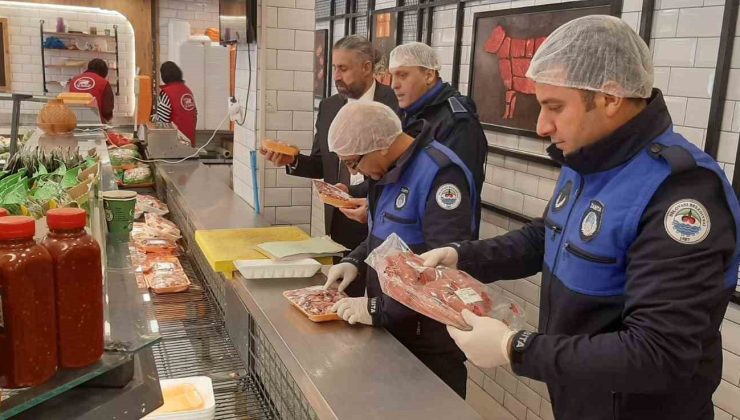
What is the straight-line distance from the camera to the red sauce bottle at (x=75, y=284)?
1.06 m

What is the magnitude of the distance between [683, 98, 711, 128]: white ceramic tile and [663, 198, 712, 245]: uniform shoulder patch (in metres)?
1.52

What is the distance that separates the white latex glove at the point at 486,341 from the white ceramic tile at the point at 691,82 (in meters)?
1.71

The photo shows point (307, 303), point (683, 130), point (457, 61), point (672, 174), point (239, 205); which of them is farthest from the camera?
point (457, 61)

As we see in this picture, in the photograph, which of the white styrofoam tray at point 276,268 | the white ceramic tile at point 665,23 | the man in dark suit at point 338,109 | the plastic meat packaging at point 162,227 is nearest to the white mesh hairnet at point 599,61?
the white styrofoam tray at point 276,268

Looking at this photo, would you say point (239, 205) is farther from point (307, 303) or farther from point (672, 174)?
point (672, 174)

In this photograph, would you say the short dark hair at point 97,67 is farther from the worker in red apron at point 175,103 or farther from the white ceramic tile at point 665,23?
the white ceramic tile at point 665,23

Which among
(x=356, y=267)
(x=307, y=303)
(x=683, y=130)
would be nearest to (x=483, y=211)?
(x=683, y=130)

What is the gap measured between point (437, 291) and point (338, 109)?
2.19 meters

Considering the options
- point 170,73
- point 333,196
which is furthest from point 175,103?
point 333,196

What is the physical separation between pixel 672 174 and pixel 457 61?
2.97m

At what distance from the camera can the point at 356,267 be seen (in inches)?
93.4

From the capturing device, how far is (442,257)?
1.86m

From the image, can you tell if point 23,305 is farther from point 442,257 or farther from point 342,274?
point 342,274

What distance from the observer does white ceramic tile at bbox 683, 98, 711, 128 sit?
2570mm
